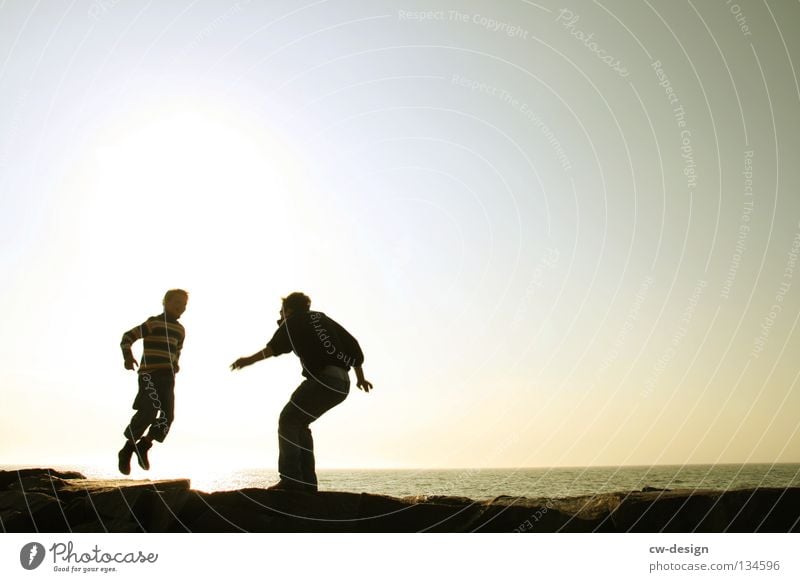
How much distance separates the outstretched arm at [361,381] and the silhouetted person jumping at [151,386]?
2326 mm

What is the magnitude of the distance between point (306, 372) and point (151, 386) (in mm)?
1930

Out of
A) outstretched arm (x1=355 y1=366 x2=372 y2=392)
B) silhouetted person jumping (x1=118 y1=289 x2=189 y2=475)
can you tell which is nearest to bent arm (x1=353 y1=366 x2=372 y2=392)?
outstretched arm (x1=355 y1=366 x2=372 y2=392)

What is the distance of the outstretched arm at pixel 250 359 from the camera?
8.19 meters

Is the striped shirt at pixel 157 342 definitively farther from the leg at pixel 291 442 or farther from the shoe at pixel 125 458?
the leg at pixel 291 442

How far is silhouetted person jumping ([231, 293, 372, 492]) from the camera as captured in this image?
7938 mm

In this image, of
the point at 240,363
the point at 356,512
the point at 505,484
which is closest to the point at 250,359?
the point at 240,363

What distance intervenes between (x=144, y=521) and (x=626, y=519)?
17.2ft

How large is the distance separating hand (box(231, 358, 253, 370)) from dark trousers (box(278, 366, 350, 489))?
0.69 metres

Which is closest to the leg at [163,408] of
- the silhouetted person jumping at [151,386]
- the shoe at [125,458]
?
the silhouetted person jumping at [151,386]

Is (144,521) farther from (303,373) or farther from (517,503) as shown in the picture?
(517,503)

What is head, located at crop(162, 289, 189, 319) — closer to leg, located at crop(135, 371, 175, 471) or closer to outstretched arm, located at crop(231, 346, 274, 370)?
leg, located at crop(135, 371, 175, 471)

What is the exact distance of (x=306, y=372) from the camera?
827 centimetres

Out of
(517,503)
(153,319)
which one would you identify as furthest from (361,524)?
(153,319)

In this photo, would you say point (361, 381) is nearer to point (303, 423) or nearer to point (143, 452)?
point (303, 423)
